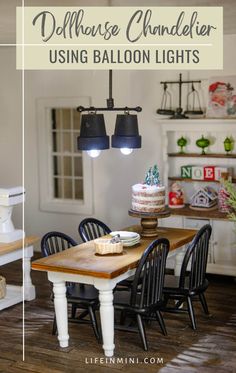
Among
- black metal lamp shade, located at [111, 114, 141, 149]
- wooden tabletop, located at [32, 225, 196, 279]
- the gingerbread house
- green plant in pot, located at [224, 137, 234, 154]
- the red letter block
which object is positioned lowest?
wooden tabletop, located at [32, 225, 196, 279]

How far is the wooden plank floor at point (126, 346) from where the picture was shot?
459 cm

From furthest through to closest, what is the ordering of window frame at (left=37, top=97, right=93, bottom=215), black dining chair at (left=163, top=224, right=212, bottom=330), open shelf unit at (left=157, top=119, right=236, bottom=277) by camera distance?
1. window frame at (left=37, top=97, right=93, bottom=215)
2. open shelf unit at (left=157, top=119, right=236, bottom=277)
3. black dining chair at (left=163, top=224, right=212, bottom=330)

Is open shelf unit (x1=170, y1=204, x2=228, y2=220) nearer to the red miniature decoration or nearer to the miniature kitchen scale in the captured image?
the red miniature decoration

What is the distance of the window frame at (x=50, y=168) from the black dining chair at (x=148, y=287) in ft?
10.8

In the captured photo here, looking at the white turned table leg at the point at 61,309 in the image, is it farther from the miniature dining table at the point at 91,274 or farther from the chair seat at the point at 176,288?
the chair seat at the point at 176,288

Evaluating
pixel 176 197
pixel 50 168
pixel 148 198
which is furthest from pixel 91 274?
pixel 50 168

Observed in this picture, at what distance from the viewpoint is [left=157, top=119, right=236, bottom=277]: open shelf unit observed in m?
7.01

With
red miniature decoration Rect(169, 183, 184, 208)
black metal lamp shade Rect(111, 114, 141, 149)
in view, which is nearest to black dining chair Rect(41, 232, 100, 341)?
black metal lamp shade Rect(111, 114, 141, 149)

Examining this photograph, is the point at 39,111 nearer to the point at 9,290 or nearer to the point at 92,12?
the point at 9,290

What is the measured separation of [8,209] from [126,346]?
6.28 feet

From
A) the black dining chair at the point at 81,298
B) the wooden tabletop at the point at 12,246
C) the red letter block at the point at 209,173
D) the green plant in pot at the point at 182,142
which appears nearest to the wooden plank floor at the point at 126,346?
the black dining chair at the point at 81,298

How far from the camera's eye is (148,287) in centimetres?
479

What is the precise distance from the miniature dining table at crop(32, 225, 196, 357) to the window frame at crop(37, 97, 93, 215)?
300cm

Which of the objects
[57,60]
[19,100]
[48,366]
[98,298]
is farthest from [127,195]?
[57,60]
